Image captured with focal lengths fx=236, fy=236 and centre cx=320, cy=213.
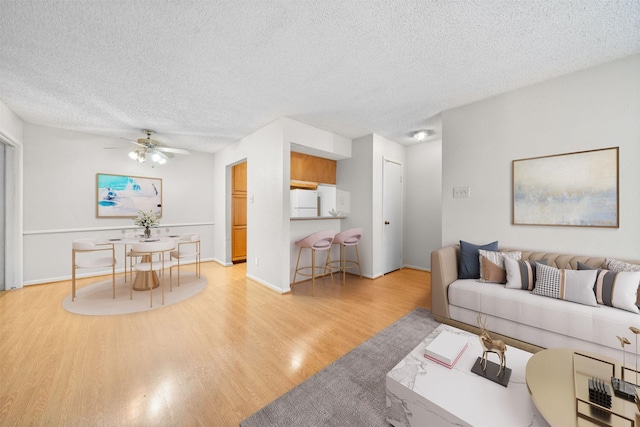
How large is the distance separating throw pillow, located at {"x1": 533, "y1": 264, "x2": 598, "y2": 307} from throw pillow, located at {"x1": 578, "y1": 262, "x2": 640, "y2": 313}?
5 cm

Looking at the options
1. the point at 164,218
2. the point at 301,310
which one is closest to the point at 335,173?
the point at 301,310

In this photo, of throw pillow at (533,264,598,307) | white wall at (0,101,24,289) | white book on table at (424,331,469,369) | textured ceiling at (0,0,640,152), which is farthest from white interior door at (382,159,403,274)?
white wall at (0,101,24,289)

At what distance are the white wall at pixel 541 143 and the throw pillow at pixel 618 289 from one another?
49 cm

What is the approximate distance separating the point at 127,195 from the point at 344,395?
5.11m

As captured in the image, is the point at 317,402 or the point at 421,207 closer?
the point at 317,402

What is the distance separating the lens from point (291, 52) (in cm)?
201

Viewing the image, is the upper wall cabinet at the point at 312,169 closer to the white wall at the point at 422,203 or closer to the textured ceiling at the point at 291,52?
the textured ceiling at the point at 291,52

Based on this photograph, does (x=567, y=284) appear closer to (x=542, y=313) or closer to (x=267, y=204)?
(x=542, y=313)

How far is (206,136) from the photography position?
14.3 feet

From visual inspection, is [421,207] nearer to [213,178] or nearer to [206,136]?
[206,136]

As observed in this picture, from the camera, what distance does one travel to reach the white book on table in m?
1.36

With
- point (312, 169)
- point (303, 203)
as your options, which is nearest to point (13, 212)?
point (303, 203)

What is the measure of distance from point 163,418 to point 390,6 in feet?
9.66

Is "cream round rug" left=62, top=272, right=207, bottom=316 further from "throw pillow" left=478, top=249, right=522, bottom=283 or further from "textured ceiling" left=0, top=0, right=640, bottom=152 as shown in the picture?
"throw pillow" left=478, top=249, right=522, bottom=283
